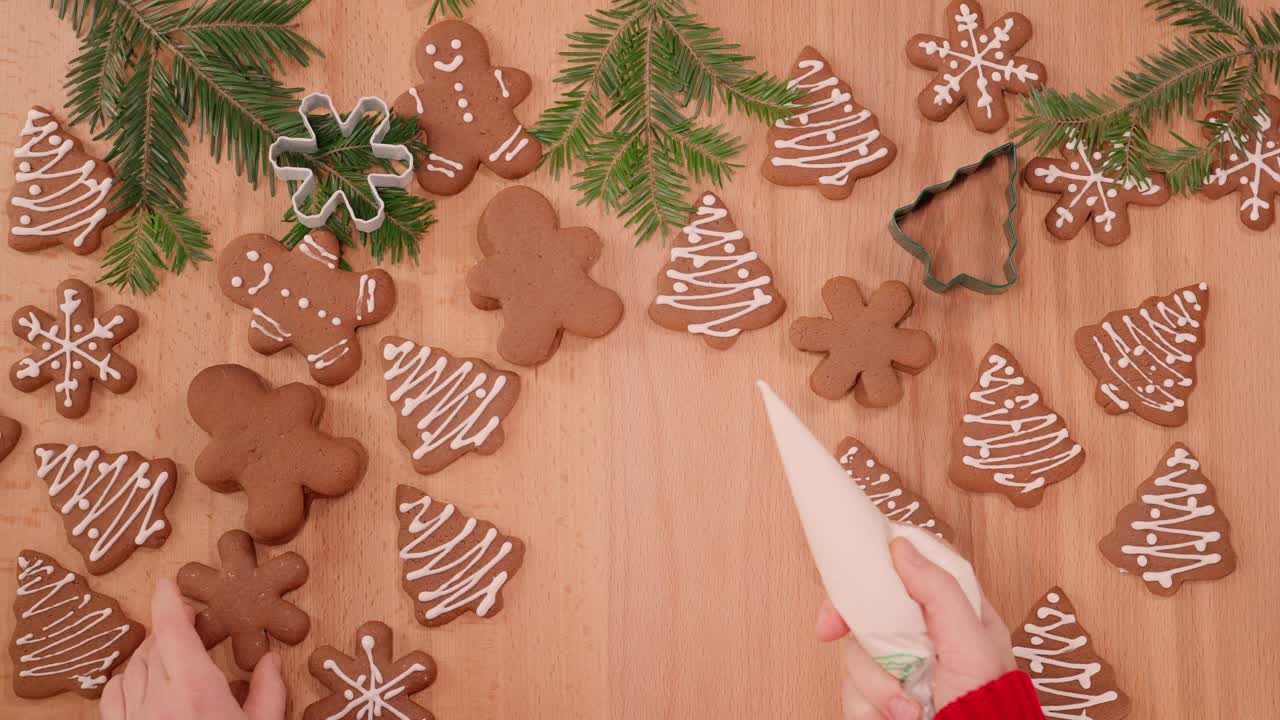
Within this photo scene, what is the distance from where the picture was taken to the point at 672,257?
1.25 metres

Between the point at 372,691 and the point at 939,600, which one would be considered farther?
the point at 372,691

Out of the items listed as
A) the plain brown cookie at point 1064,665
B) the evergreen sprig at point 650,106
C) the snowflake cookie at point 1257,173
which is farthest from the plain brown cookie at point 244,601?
the snowflake cookie at point 1257,173

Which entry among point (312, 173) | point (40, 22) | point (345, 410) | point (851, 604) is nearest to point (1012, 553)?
point (851, 604)

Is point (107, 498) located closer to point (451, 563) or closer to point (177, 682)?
point (177, 682)

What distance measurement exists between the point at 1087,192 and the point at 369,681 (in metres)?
1.23

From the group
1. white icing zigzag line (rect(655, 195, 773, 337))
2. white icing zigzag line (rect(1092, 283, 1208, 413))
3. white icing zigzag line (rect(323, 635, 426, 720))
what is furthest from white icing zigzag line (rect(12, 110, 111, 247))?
white icing zigzag line (rect(1092, 283, 1208, 413))

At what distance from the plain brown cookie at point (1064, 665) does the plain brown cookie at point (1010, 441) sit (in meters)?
0.16

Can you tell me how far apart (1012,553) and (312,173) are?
1.11 m

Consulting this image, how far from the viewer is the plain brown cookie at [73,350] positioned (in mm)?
1217

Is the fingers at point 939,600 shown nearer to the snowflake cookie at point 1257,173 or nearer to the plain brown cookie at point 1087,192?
the plain brown cookie at point 1087,192

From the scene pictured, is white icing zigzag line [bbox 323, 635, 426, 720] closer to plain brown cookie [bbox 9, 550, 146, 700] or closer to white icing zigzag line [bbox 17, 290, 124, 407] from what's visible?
plain brown cookie [bbox 9, 550, 146, 700]

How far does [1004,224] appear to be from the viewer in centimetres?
130

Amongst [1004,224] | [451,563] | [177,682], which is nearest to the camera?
[177,682]

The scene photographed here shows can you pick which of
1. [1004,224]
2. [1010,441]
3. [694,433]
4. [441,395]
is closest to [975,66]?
[1004,224]
